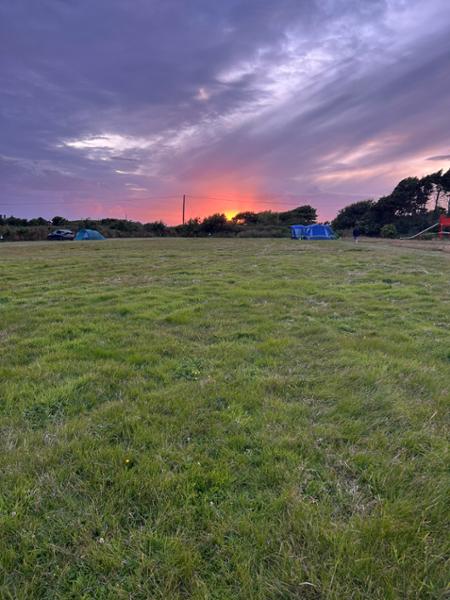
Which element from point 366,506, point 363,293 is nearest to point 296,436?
point 366,506

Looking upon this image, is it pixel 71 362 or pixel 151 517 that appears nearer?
pixel 151 517

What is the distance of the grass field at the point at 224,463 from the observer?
137 cm

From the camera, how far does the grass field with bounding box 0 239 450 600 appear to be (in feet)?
4.50

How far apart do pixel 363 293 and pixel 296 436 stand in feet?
18.5

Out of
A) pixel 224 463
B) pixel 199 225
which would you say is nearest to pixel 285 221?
pixel 199 225

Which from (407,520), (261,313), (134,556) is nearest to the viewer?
(134,556)

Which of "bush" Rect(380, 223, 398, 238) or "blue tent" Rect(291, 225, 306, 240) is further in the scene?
"bush" Rect(380, 223, 398, 238)

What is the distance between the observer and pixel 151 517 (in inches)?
63.9

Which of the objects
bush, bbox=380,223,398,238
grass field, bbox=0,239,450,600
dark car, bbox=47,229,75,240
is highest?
bush, bbox=380,223,398,238

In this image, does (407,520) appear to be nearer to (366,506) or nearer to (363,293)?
(366,506)

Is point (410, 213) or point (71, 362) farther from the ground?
point (410, 213)

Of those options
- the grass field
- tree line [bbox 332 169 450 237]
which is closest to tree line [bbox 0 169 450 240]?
tree line [bbox 332 169 450 237]

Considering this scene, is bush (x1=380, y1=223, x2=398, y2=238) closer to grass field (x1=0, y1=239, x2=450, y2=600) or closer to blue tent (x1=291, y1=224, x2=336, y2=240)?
blue tent (x1=291, y1=224, x2=336, y2=240)

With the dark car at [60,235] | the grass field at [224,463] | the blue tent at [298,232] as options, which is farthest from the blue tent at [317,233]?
the grass field at [224,463]
